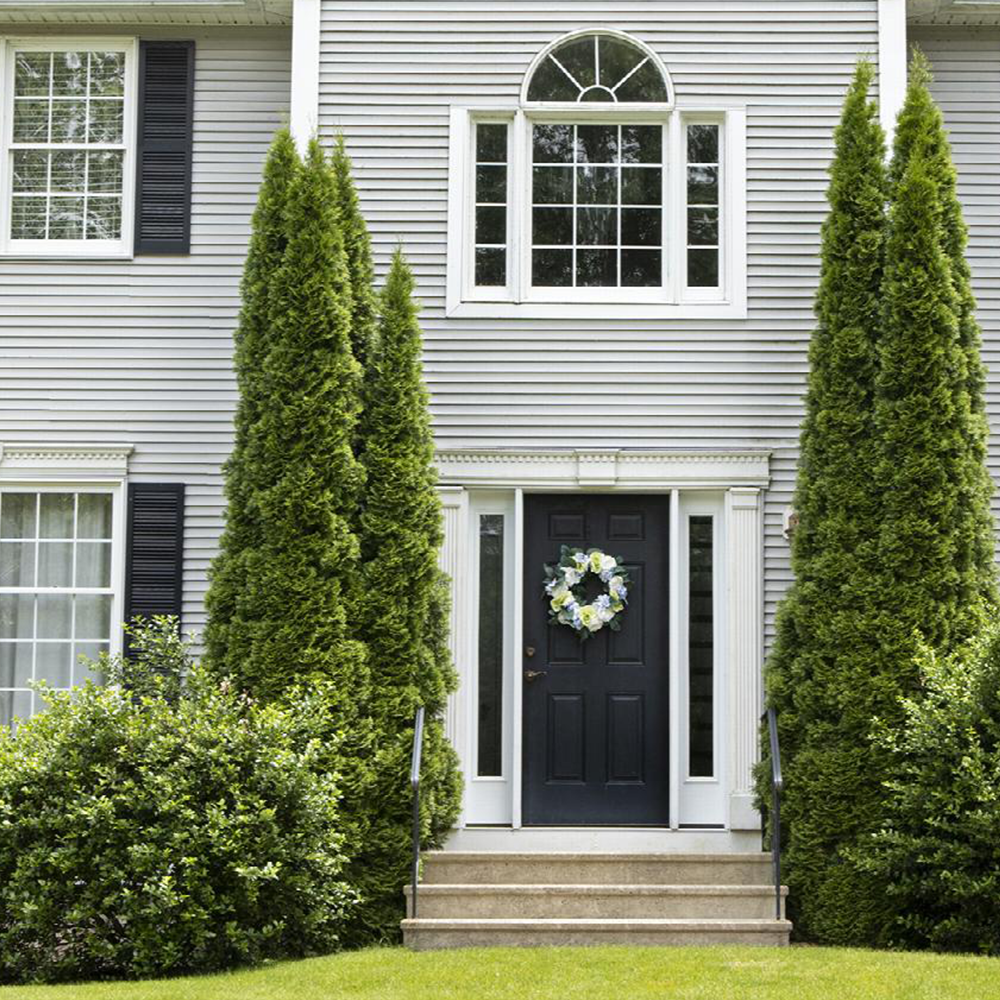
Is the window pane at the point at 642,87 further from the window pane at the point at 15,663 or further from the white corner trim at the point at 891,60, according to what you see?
the window pane at the point at 15,663

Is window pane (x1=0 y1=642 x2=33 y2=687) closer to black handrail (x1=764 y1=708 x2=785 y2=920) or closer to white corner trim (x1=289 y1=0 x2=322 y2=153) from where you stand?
white corner trim (x1=289 y1=0 x2=322 y2=153)

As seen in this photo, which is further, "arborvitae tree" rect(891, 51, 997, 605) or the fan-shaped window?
the fan-shaped window

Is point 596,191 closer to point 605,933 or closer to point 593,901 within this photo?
point 593,901

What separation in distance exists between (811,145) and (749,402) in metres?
1.76

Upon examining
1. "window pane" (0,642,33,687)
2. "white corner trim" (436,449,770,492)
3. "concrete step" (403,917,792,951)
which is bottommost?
"concrete step" (403,917,792,951)

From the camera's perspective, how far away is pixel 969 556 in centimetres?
948

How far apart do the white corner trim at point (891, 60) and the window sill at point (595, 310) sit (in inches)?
59.9

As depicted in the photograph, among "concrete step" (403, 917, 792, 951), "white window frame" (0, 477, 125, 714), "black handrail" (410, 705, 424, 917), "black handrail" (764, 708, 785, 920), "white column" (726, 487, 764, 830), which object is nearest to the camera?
"concrete step" (403, 917, 792, 951)

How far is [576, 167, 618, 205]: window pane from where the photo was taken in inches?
429

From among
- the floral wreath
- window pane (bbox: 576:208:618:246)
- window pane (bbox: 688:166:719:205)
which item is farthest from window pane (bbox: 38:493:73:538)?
window pane (bbox: 688:166:719:205)

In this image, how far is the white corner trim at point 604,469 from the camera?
34.6ft

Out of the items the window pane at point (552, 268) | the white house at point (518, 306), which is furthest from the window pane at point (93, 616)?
the window pane at point (552, 268)

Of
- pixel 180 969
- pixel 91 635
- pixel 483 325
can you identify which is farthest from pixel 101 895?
pixel 483 325

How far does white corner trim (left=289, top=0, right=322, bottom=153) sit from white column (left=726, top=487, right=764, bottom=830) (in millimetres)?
3742
